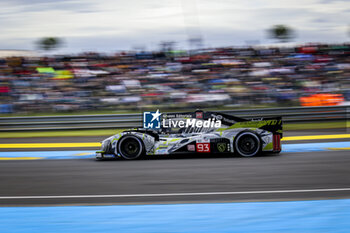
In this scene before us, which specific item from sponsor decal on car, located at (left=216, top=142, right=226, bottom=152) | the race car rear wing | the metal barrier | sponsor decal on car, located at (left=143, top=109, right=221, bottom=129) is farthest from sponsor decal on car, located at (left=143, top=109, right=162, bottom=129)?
the metal barrier

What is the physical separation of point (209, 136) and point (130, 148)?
6.10ft

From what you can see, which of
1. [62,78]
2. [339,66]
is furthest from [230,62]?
[62,78]

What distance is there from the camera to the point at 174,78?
18859 mm

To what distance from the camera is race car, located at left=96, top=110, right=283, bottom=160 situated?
8.59 m

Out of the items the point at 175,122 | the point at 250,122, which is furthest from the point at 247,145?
the point at 175,122

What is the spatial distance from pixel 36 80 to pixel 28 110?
8.32 ft

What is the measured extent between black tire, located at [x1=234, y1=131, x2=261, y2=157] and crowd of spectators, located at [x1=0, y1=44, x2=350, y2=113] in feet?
24.4

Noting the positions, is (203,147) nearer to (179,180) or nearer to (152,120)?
(152,120)

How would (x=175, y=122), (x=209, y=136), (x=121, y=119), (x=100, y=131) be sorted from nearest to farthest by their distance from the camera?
→ (x=209, y=136) → (x=175, y=122) → (x=121, y=119) → (x=100, y=131)

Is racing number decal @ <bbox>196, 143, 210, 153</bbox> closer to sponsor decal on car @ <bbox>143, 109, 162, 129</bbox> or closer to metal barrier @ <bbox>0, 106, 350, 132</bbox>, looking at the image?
sponsor decal on car @ <bbox>143, 109, 162, 129</bbox>

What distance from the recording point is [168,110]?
16203mm

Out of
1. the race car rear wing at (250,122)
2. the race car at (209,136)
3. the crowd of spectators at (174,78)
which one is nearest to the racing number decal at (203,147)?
the race car at (209,136)

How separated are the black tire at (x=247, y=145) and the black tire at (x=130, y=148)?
7.12 ft

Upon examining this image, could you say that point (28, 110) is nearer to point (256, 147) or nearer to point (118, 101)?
point (118, 101)
